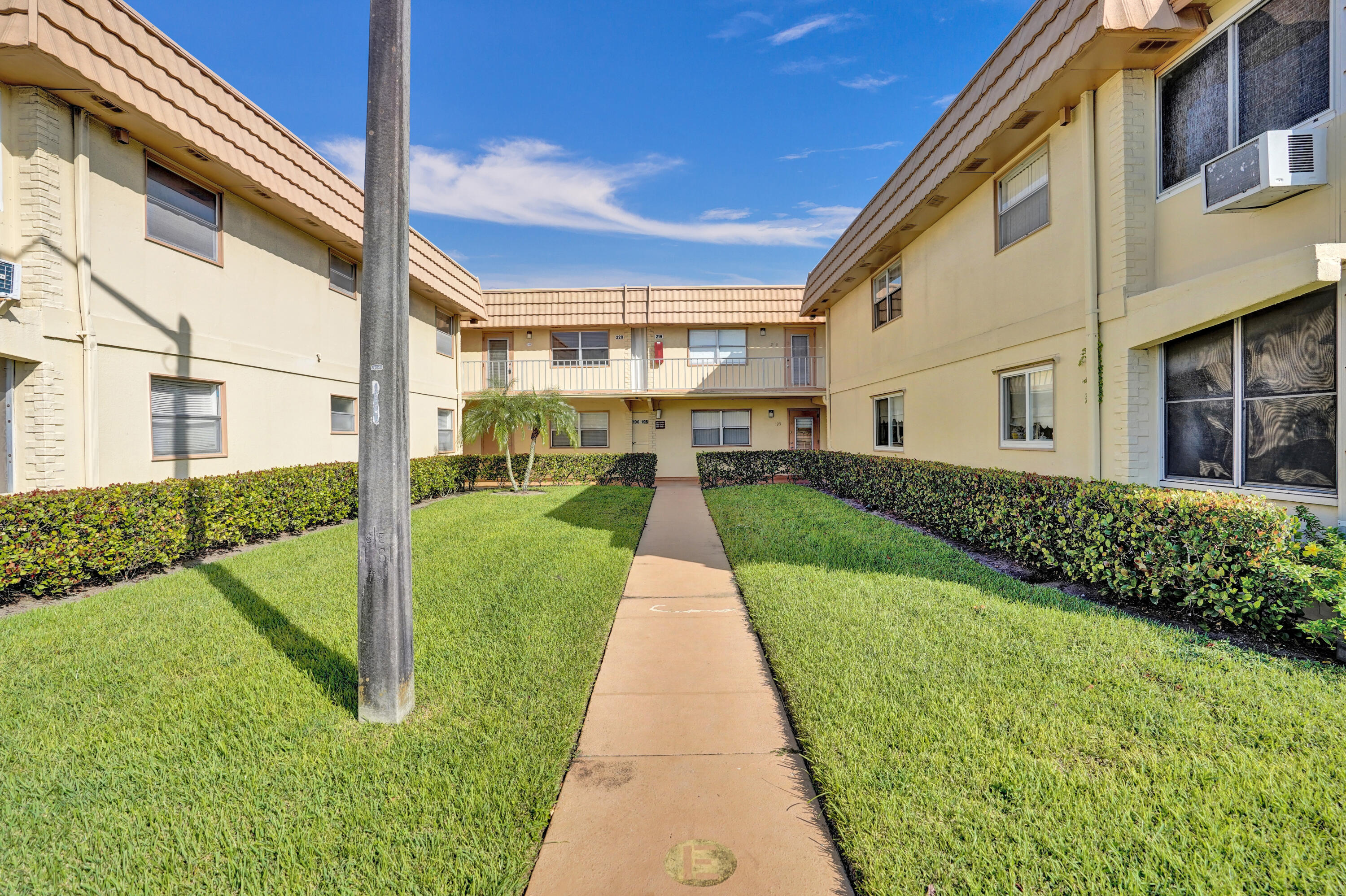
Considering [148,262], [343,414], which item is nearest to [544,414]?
[343,414]

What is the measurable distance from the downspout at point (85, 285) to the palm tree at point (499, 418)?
7.93 metres

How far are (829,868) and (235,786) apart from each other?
2.44 metres

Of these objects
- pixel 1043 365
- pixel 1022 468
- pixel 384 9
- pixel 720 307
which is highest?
pixel 720 307

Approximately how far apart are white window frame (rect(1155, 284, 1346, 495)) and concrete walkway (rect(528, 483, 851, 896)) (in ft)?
13.9

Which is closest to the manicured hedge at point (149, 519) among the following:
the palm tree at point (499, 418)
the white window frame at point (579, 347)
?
the palm tree at point (499, 418)

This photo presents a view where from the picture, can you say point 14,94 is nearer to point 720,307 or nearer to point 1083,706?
point 1083,706

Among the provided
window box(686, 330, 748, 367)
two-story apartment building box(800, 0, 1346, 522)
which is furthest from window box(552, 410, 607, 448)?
two-story apartment building box(800, 0, 1346, 522)

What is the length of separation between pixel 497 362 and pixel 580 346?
2656mm

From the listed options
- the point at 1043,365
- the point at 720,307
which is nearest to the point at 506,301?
the point at 720,307

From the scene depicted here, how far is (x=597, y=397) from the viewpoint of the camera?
1825 centimetres

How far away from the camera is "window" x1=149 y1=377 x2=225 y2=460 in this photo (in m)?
7.71

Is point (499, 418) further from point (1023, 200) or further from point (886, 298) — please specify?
point (1023, 200)

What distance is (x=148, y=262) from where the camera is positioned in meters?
7.49

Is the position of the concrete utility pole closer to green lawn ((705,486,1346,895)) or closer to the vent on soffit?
green lawn ((705,486,1346,895))
